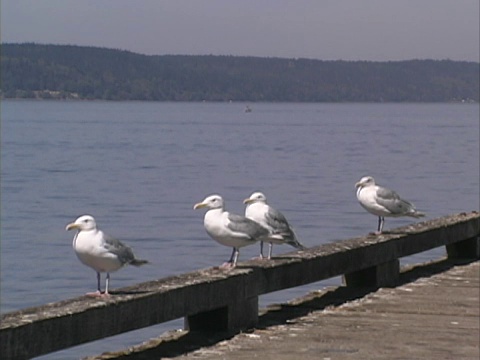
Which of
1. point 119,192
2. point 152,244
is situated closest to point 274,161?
point 119,192

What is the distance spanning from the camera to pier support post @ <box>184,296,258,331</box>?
31.9 ft

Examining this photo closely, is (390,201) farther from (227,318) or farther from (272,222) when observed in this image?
(227,318)

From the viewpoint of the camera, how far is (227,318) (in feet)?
31.9

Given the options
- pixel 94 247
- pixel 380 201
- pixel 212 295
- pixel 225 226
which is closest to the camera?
pixel 94 247

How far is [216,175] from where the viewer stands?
53250 mm

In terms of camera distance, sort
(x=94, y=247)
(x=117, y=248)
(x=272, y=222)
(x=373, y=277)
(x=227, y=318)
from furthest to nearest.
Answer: (x=373, y=277), (x=272, y=222), (x=227, y=318), (x=117, y=248), (x=94, y=247)

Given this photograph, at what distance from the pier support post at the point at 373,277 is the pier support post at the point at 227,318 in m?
2.43

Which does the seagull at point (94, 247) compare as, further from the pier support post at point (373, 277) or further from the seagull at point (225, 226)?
the pier support post at point (373, 277)

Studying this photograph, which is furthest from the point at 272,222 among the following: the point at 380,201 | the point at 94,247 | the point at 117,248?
the point at 380,201

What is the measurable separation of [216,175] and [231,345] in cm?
4399

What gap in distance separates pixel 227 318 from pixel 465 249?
18.7 feet

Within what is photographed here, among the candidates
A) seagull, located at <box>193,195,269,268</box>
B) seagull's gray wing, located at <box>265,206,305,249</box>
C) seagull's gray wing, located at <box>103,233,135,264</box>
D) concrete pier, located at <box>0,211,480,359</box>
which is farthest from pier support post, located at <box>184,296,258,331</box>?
seagull's gray wing, located at <box>103,233,135,264</box>

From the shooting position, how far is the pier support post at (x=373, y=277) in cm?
1222

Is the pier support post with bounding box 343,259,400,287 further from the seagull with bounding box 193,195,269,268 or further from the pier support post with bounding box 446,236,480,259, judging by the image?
the seagull with bounding box 193,195,269,268
